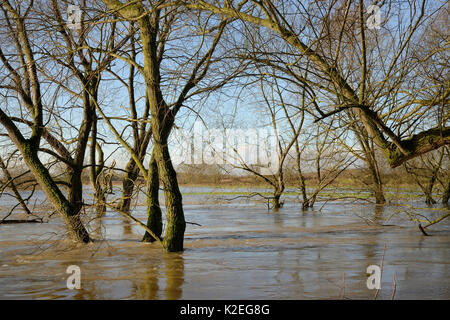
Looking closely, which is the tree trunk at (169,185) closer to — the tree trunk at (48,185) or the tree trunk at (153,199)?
the tree trunk at (153,199)

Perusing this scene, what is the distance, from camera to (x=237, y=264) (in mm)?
7629

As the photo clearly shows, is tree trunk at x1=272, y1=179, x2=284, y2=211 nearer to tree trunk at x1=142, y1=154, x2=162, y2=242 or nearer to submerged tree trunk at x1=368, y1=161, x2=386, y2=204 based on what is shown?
submerged tree trunk at x1=368, y1=161, x2=386, y2=204

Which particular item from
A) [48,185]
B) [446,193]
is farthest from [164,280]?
[446,193]

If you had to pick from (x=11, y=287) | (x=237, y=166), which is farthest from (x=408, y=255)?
(x=237, y=166)

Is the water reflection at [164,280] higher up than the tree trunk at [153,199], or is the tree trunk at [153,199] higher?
the tree trunk at [153,199]

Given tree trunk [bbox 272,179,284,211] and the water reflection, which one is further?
tree trunk [bbox 272,179,284,211]

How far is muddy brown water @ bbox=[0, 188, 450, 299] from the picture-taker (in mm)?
5863

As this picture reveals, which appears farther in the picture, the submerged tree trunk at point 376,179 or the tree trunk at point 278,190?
the tree trunk at point 278,190

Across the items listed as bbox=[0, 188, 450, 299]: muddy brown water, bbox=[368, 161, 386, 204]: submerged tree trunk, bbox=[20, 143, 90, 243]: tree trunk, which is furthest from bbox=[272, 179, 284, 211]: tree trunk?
bbox=[20, 143, 90, 243]: tree trunk

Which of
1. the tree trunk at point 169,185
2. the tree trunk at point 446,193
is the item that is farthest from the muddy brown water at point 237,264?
the tree trunk at point 446,193

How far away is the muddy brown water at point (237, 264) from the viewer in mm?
5863

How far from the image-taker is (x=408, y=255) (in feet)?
27.5
